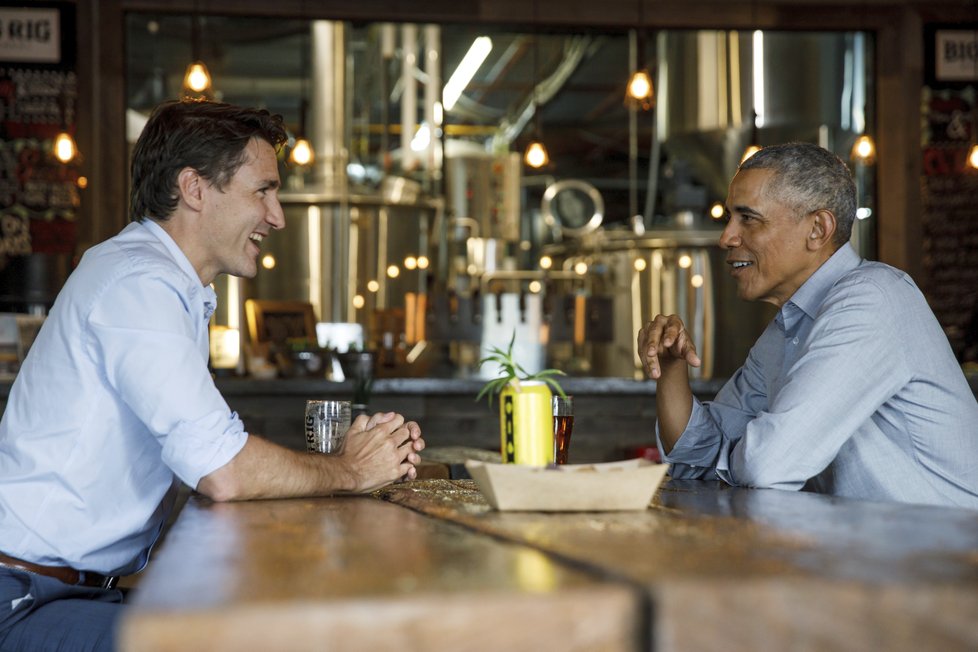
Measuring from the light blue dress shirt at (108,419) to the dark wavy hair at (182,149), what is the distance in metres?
0.21

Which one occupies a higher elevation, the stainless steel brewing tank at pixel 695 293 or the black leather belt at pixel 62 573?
the stainless steel brewing tank at pixel 695 293

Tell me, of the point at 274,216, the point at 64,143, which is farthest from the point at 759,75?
the point at 274,216

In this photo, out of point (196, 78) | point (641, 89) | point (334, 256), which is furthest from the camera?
point (334, 256)

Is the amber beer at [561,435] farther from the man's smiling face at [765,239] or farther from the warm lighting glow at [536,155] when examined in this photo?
the warm lighting glow at [536,155]

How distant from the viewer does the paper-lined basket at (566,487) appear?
138cm

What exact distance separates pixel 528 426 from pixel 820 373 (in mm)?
582

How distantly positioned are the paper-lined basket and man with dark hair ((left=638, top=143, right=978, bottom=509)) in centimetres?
50

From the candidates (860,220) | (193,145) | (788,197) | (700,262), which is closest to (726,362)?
(700,262)

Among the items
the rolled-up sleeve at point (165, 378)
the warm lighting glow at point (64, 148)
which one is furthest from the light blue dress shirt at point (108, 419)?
the warm lighting glow at point (64, 148)

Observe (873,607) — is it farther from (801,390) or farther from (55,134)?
(55,134)

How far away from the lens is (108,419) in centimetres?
173

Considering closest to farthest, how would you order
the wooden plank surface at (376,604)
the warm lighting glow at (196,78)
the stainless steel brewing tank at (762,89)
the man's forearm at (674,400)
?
the wooden plank surface at (376,604)
the man's forearm at (674,400)
the warm lighting glow at (196,78)
the stainless steel brewing tank at (762,89)

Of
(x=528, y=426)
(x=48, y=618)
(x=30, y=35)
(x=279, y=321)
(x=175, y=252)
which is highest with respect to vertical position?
(x=30, y=35)

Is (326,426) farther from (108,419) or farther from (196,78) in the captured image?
(196,78)
